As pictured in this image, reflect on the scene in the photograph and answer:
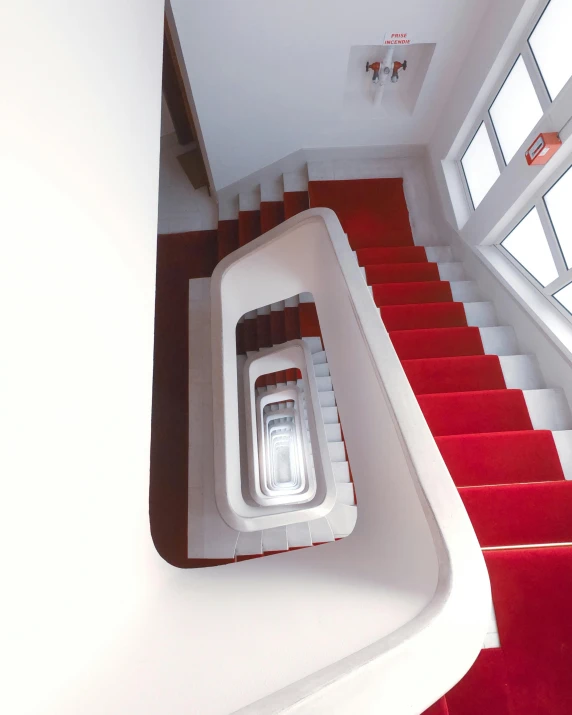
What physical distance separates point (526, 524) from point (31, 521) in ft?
6.10

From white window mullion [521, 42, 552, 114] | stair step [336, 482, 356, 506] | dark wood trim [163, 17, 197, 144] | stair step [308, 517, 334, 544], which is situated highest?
dark wood trim [163, 17, 197, 144]

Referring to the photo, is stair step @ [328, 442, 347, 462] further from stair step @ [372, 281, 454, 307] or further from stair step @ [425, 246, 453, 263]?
stair step @ [425, 246, 453, 263]

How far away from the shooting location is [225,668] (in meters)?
0.86

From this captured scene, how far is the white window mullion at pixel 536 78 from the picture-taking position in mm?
2807

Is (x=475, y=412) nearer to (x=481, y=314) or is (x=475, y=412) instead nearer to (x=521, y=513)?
(x=521, y=513)

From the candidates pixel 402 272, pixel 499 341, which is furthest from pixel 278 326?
pixel 499 341

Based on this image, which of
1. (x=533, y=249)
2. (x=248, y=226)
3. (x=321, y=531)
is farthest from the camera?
(x=248, y=226)

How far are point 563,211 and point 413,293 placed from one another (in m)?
1.21

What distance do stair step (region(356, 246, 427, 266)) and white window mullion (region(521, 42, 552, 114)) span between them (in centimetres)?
169

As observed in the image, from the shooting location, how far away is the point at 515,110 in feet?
11.1

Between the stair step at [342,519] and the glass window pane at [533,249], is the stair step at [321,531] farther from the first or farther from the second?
the glass window pane at [533,249]

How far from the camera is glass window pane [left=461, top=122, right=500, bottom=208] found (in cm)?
381

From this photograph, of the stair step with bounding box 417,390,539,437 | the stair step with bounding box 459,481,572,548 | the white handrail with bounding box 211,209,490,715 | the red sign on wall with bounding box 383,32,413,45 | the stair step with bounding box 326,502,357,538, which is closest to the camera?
the white handrail with bounding box 211,209,490,715

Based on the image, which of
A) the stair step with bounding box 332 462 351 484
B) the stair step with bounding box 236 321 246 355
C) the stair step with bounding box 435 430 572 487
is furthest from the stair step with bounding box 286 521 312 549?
the stair step with bounding box 236 321 246 355
